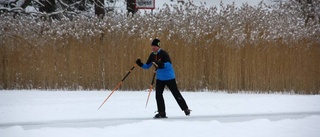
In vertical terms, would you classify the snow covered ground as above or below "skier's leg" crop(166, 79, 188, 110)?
below

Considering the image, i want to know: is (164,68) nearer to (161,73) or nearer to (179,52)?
(161,73)

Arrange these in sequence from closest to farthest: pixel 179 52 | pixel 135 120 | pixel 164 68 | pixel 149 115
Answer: pixel 135 120, pixel 164 68, pixel 149 115, pixel 179 52

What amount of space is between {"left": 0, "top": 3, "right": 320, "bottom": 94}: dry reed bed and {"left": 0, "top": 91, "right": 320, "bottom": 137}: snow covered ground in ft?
2.05

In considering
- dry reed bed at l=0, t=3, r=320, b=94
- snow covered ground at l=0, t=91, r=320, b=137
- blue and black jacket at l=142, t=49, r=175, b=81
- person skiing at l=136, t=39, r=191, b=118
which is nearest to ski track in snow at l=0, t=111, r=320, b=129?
snow covered ground at l=0, t=91, r=320, b=137

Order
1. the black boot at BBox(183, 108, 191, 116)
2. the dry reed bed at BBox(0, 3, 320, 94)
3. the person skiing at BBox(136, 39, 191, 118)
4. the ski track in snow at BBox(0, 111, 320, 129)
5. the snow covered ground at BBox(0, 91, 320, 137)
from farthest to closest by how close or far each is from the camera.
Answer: the dry reed bed at BBox(0, 3, 320, 94) → the black boot at BBox(183, 108, 191, 116) → the person skiing at BBox(136, 39, 191, 118) → the ski track in snow at BBox(0, 111, 320, 129) → the snow covered ground at BBox(0, 91, 320, 137)

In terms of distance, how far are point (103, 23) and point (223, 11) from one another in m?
3.49

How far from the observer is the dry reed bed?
48.3 ft

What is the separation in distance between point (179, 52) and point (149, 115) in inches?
172

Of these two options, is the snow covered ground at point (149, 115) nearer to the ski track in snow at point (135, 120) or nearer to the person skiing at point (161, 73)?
the ski track in snow at point (135, 120)

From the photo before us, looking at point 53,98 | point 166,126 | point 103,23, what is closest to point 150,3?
point 103,23

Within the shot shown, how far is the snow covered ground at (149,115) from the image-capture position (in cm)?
859

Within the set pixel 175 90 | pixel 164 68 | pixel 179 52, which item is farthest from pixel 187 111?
pixel 179 52

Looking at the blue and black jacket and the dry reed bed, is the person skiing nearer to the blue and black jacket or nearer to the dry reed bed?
the blue and black jacket

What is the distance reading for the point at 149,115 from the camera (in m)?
10.8
